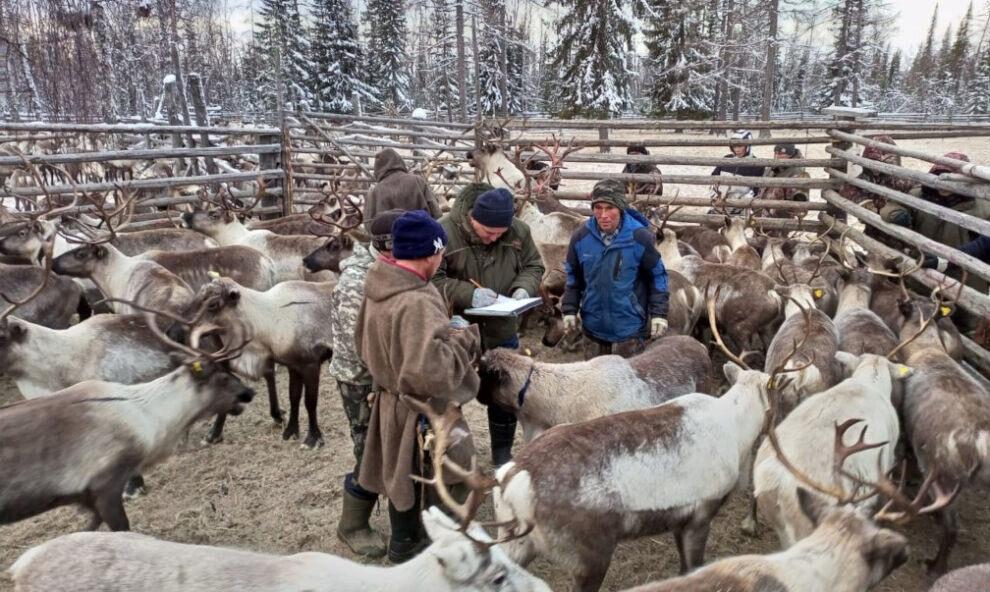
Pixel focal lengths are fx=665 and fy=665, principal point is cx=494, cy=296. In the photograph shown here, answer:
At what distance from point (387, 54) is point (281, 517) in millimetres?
37952

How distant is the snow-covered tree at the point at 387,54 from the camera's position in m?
37.8

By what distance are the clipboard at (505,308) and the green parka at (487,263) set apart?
208 millimetres

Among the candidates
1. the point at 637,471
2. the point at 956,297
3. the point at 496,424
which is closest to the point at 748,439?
the point at 637,471

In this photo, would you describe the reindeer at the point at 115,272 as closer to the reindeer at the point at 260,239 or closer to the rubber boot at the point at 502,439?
the reindeer at the point at 260,239

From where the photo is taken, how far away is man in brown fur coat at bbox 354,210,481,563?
112 inches

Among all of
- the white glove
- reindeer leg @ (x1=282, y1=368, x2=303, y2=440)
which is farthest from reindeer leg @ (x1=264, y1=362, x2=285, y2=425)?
the white glove

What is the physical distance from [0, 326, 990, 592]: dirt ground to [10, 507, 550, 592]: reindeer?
1.37 metres

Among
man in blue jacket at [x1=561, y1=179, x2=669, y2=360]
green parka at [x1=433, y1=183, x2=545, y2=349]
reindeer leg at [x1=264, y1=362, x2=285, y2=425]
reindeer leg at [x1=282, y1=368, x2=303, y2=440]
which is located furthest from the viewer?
reindeer leg at [x1=264, y1=362, x2=285, y2=425]

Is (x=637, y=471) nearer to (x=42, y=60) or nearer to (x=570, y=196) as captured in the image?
(x=570, y=196)

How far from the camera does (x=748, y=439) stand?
3.50 m

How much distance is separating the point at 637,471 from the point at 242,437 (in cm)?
347

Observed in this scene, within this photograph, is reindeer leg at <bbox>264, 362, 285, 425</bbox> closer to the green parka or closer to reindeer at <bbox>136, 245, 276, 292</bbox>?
reindeer at <bbox>136, 245, 276, 292</bbox>

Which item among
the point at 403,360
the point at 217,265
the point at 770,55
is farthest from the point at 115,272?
the point at 770,55

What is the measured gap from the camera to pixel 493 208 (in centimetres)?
390
